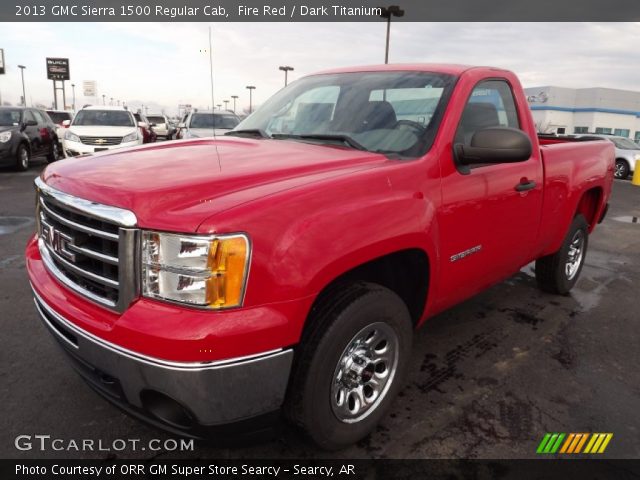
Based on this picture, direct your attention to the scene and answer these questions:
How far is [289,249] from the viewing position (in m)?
1.84

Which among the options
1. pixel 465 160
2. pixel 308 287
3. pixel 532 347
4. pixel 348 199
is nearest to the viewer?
pixel 308 287

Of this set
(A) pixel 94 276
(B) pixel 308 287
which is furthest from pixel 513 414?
(A) pixel 94 276

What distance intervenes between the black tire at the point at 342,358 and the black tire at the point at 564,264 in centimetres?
253

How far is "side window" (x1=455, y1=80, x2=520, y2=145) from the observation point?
9.70ft

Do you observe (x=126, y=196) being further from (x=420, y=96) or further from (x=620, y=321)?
(x=620, y=321)

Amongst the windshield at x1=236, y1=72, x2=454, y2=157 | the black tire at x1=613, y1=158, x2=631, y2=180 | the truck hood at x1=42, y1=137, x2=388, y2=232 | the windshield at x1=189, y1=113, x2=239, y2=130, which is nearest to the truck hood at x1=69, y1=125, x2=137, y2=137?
the windshield at x1=189, y1=113, x2=239, y2=130

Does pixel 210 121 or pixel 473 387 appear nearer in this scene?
pixel 473 387

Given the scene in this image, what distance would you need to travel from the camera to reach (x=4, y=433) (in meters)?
2.46

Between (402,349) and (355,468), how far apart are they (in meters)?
0.62

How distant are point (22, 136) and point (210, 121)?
4.94 metres

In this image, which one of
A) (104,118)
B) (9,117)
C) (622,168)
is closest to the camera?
(9,117)

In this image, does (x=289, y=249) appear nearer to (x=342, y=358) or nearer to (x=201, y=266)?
(x=201, y=266)

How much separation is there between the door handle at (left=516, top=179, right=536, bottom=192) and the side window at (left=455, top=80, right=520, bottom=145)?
0.43 metres
